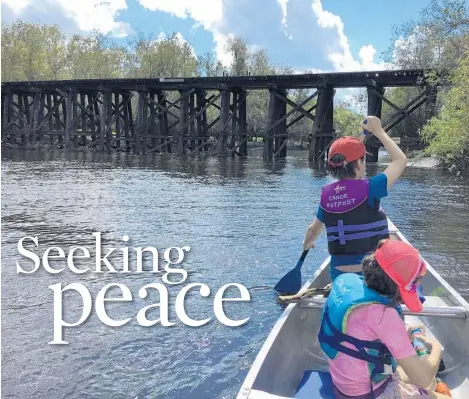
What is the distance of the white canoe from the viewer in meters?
3.06

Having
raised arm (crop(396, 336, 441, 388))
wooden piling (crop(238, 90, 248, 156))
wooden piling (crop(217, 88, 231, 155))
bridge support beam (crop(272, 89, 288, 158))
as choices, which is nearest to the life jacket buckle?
raised arm (crop(396, 336, 441, 388))

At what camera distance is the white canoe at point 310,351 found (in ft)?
10.0

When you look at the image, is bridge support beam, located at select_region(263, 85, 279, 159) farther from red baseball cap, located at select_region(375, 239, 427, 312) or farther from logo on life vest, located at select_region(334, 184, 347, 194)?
red baseball cap, located at select_region(375, 239, 427, 312)

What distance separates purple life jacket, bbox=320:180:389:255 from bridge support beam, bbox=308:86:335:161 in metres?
21.8

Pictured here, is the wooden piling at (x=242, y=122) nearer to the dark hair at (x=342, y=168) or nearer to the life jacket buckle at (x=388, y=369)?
the dark hair at (x=342, y=168)

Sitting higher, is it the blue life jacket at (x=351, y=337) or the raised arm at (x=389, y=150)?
the raised arm at (x=389, y=150)

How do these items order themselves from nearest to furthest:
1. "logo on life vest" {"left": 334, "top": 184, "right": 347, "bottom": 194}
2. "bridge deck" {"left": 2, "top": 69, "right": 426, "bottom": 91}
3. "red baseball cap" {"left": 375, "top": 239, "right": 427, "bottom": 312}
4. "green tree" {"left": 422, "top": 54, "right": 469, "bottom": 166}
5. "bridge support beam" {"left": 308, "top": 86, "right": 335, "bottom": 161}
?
"red baseball cap" {"left": 375, "top": 239, "right": 427, "bottom": 312} → "logo on life vest" {"left": 334, "top": 184, "right": 347, "bottom": 194} → "green tree" {"left": 422, "top": 54, "right": 469, "bottom": 166} → "bridge deck" {"left": 2, "top": 69, "right": 426, "bottom": 91} → "bridge support beam" {"left": 308, "top": 86, "right": 335, "bottom": 161}

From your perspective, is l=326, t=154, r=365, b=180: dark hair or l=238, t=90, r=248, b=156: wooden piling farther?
l=238, t=90, r=248, b=156: wooden piling

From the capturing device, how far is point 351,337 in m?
2.54

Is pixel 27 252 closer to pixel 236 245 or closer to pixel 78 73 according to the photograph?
pixel 236 245

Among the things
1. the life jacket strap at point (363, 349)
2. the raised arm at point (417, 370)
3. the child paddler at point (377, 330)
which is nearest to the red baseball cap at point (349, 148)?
the child paddler at point (377, 330)

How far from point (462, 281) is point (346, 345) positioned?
4642mm

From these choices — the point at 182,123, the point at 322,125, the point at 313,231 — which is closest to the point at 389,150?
the point at 313,231

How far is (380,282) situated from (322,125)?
24.3 metres
